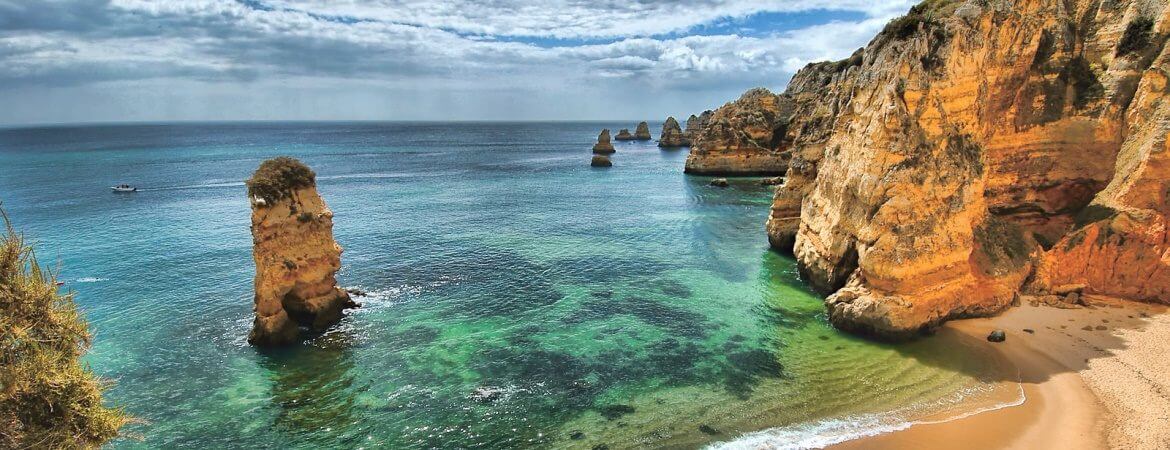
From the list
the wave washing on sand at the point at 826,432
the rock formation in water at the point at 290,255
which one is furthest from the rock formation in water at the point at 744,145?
the wave washing on sand at the point at 826,432

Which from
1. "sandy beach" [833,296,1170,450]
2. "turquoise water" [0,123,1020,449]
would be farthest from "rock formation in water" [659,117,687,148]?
"sandy beach" [833,296,1170,450]

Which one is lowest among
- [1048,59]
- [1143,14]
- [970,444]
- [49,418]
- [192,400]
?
[192,400]

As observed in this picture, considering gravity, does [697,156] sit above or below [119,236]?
above

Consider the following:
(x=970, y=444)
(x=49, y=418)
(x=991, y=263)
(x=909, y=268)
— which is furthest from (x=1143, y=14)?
(x=49, y=418)

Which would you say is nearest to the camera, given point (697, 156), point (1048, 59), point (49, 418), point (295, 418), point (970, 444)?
point (49, 418)

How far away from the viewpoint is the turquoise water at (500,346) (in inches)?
748

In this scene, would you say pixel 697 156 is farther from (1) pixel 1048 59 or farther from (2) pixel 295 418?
(2) pixel 295 418

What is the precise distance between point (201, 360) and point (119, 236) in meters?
30.8

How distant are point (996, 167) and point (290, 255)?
35.4m

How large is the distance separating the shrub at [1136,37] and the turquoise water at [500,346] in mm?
18258

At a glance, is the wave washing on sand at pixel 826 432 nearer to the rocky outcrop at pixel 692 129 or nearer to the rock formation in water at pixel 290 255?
the rock formation in water at pixel 290 255

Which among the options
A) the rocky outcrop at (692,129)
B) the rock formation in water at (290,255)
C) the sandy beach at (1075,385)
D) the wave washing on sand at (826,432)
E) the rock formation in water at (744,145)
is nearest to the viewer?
the sandy beach at (1075,385)

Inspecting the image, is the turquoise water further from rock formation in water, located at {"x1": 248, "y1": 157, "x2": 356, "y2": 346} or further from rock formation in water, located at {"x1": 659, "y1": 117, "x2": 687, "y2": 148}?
rock formation in water, located at {"x1": 659, "y1": 117, "x2": 687, "y2": 148}

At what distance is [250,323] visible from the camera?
27.4m
